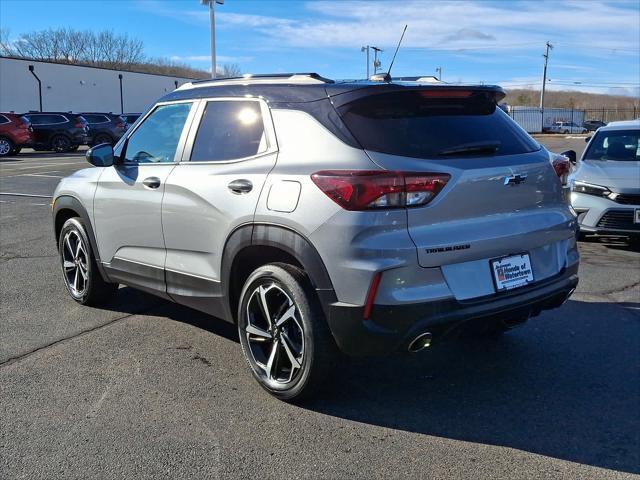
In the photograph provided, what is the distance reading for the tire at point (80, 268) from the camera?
5215 millimetres

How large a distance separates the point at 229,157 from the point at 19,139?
25.7 m

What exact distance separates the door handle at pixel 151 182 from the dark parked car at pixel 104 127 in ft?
93.6

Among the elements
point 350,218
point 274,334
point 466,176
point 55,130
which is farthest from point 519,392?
point 55,130

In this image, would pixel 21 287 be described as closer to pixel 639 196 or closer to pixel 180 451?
pixel 180 451

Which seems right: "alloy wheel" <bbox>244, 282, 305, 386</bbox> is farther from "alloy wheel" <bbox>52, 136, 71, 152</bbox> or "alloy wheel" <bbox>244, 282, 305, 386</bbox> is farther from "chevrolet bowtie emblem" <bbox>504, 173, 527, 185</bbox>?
"alloy wheel" <bbox>52, 136, 71, 152</bbox>

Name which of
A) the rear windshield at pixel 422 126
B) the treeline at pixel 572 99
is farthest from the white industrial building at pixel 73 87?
the treeline at pixel 572 99

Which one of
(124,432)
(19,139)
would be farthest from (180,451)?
(19,139)

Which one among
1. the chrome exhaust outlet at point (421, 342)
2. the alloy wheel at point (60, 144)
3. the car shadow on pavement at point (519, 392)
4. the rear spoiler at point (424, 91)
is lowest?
the alloy wheel at point (60, 144)

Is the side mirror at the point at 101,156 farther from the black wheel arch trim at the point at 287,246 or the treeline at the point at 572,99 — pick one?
the treeline at the point at 572,99

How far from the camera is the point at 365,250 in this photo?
9.93 feet

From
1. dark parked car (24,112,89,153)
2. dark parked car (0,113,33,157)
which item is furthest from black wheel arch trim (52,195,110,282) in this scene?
dark parked car (24,112,89,153)

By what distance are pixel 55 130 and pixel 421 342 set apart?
2898 cm

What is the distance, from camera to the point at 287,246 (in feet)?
10.9

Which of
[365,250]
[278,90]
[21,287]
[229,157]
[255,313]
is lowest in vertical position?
[21,287]
